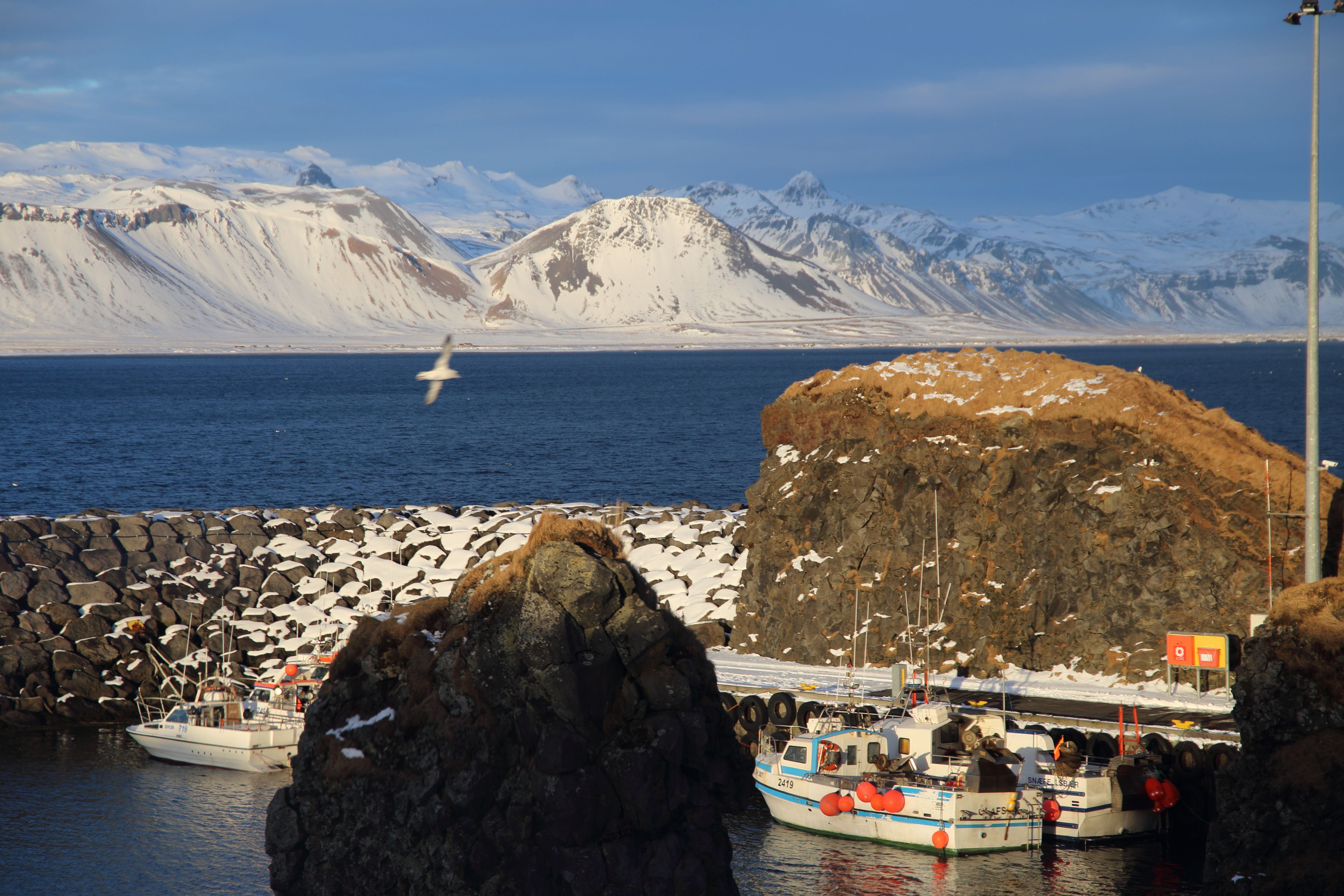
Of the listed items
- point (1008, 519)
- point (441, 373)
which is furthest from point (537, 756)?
point (1008, 519)

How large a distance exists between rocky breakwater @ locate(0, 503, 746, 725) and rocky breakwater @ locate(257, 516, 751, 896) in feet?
62.1

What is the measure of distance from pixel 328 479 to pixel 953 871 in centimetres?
6450

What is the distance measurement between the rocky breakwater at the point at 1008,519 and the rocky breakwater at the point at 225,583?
4.76 meters

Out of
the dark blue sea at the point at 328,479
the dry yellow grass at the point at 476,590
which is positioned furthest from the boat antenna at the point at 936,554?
the dry yellow grass at the point at 476,590

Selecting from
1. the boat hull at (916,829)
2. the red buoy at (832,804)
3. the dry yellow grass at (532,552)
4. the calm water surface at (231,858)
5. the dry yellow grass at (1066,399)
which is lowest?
the calm water surface at (231,858)

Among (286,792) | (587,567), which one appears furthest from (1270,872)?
(286,792)

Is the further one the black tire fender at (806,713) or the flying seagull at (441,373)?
the black tire fender at (806,713)

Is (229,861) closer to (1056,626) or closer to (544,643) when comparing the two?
(544,643)

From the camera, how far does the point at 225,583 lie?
43562 millimetres

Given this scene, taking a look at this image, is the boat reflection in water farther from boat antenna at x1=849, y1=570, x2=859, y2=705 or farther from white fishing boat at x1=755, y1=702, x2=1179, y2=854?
boat antenna at x1=849, y1=570, x2=859, y2=705

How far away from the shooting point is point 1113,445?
33.5 meters

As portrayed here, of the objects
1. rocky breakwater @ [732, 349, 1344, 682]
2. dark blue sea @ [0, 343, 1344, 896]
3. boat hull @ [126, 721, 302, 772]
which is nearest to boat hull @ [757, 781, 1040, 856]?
dark blue sea @ [0, 343, 1344, 896]

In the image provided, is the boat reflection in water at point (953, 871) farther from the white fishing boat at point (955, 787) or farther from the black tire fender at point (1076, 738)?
the black tire fender at point (1076, 738)

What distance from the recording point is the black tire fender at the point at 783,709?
1204 inches
